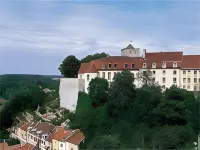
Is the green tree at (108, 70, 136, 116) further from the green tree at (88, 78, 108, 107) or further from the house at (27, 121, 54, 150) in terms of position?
the house at (27, 121, 54, 150)

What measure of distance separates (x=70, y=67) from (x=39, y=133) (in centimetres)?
364

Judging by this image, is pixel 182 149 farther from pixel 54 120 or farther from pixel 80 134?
pixel 54 120

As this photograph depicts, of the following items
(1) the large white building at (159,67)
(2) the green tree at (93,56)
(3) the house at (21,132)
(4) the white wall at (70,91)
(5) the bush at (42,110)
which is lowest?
(3) the house at (21,132)

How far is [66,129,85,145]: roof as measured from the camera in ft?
31.0

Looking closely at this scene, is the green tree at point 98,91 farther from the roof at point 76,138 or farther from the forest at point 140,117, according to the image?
the roof at point 76,138

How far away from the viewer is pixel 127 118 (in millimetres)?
9938

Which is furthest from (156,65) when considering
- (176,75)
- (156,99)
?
(156,99)

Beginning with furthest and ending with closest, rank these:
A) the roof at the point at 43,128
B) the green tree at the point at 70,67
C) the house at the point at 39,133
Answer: the green tree at the point at 70,67 → the roof at the point at 43,128 → the house at the point at 39,133

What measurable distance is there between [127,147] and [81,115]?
2.57 m

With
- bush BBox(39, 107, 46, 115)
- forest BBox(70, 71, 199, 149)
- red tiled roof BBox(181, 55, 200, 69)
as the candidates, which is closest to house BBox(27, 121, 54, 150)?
bush BBox(39, 107, 46, 115)

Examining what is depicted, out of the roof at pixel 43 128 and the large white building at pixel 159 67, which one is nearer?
the roof at pixel 43 128

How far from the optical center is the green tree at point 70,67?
1375cm

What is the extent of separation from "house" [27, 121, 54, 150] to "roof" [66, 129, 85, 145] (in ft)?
4.01

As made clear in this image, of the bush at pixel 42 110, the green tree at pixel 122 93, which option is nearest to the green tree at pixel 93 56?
the bush at pixel 42 110
